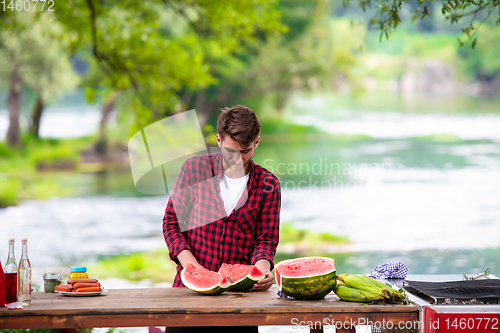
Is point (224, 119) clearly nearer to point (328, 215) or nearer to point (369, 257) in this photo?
point (369, 257)

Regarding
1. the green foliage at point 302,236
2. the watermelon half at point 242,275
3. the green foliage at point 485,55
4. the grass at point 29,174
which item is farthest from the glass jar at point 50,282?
the green foliage at point 485,55

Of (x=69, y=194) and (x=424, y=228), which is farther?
(x=69, y=194)

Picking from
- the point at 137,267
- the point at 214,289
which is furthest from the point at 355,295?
the point at 137,267

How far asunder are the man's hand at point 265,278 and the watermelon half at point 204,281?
19 centimetres

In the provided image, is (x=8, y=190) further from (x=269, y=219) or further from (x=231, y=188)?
(x=269, y=219)

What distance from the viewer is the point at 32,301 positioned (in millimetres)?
2461

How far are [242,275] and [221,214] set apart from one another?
40 centimetres

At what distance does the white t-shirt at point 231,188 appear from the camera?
2885mm

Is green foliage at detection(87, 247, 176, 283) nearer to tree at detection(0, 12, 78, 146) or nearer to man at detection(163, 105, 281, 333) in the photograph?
tree at detection(0, 12, 78, 146)

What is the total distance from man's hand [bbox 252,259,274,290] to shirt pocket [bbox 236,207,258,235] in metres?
0.20

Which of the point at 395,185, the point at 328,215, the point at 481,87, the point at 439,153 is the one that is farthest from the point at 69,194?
the point at 481,87

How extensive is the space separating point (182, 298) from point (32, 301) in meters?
0.71

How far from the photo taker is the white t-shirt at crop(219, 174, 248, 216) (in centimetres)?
288

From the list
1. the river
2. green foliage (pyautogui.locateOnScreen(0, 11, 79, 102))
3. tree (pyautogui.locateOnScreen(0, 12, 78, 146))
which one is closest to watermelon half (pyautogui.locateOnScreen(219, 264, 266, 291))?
the river
